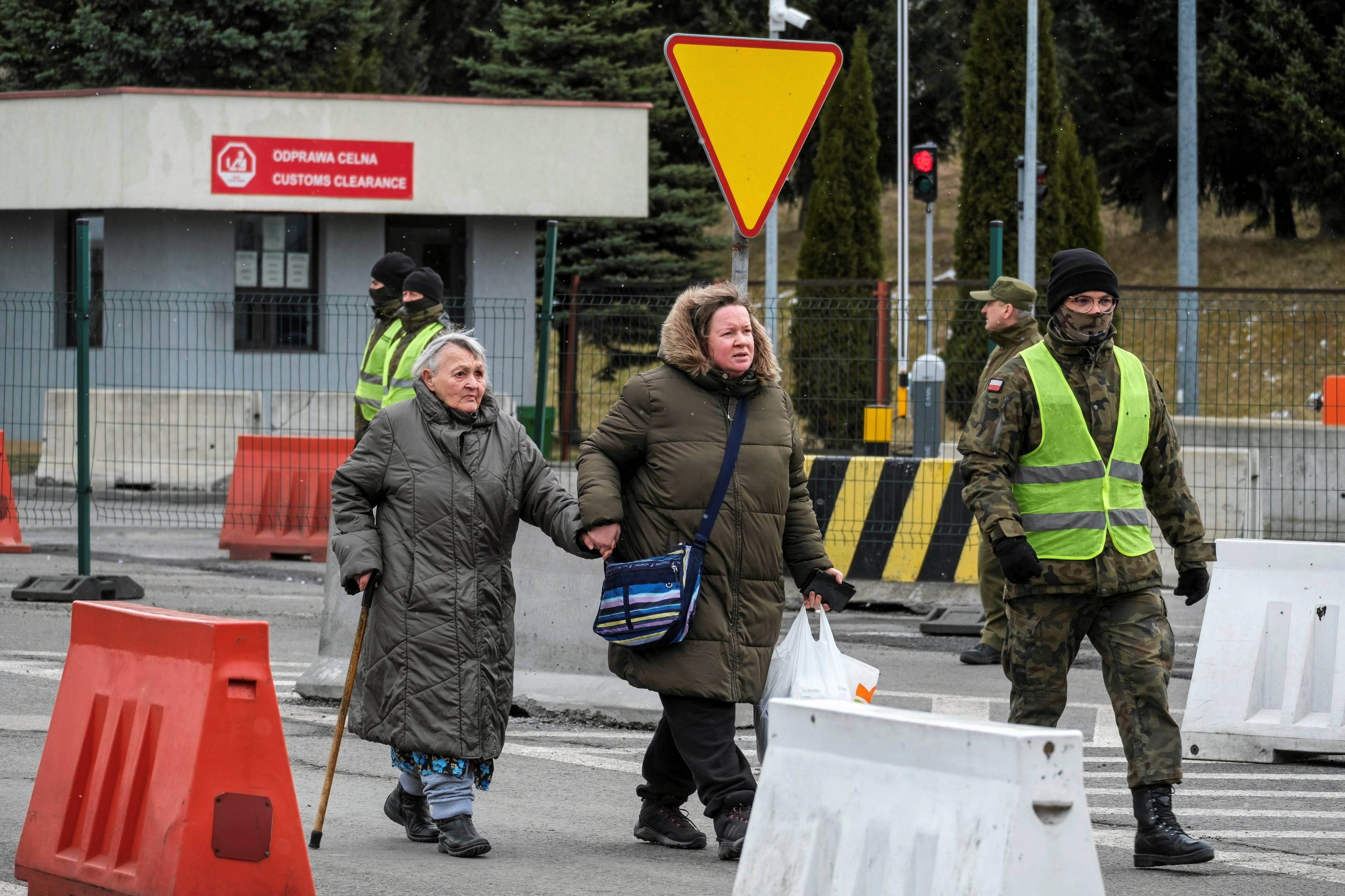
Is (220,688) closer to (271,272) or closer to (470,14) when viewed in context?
(271,272)

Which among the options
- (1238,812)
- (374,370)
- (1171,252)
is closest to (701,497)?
(1238,812)

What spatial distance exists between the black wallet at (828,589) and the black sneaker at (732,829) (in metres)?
0.68

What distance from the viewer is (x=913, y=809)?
3.59 metres

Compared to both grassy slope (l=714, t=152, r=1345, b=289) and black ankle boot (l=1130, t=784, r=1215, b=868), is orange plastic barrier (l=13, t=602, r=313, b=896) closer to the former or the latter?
black ankle boot (l=1130, t=784, r=1215, b=868)

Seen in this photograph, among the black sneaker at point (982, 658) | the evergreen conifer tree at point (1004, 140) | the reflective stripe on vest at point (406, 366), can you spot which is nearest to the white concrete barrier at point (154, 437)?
the reflective stripe on vest at point (406, 366)

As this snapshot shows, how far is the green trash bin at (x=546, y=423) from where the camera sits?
13.1 metres

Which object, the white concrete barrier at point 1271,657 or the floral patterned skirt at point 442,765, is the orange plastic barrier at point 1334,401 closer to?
the white concrete barrier at point 1271,657

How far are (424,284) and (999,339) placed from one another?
281 cm

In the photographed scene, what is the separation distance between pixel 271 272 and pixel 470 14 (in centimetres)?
2621

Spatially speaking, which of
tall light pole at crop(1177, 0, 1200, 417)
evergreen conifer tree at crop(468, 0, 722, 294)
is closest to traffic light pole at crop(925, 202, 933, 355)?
tall light pole at crop(1177, 0, 1200, 417)

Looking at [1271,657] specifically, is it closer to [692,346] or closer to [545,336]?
[692,346]

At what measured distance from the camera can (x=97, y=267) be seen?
23.0 metres

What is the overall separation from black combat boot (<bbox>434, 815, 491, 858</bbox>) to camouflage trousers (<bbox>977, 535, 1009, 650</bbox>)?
146 inches

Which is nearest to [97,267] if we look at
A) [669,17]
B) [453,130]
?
[453,130]
